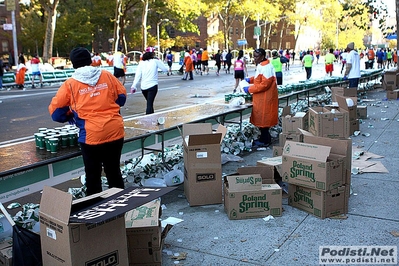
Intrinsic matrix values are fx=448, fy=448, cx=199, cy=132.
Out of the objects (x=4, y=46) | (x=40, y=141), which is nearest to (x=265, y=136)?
(x=40, y=141)

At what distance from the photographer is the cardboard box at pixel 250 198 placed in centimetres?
471

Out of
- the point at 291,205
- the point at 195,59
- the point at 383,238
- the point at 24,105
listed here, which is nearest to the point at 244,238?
the point at 291,205

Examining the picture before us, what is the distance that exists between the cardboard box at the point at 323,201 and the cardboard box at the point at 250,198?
0.31 metres

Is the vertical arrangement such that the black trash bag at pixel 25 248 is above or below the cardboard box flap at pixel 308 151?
below

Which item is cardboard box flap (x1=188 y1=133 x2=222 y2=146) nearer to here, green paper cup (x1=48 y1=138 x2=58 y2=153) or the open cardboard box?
green paper cup (x1=48 y1=138 x2=58 y2=153)

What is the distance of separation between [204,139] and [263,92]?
295 centimetres

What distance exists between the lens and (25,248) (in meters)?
3.34

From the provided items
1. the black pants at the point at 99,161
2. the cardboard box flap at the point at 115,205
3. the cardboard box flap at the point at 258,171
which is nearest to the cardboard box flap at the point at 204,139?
Result: the cardboard box flap at the point at 258,171

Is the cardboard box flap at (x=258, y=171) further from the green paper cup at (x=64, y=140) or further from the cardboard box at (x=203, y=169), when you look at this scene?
the green paper cup at (x=64, y=140)

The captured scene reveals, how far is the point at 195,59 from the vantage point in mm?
31734

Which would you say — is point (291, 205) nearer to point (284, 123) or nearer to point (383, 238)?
point (383, 238)

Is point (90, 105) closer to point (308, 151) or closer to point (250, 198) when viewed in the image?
point (250, 198)

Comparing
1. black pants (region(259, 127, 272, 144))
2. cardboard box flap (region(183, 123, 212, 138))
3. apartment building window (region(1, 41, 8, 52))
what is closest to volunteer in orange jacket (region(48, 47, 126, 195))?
cardboard box flap (region(183, 123, 212, 138))

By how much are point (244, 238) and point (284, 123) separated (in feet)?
11.8
